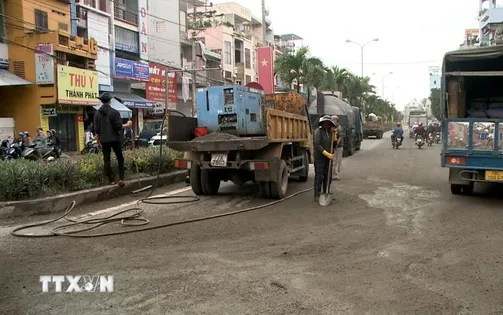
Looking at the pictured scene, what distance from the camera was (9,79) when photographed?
21859mm

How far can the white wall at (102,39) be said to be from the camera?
90.7 feet

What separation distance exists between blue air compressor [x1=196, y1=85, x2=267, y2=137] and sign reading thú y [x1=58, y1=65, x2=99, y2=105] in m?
16.6

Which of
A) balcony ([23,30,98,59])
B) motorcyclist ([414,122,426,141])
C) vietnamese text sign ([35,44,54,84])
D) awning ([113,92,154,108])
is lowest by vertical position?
motorcyclist ([414,122,426,141])

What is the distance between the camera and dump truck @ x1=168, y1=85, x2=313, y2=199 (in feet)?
26.8

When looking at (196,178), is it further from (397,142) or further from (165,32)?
A: (165,32)

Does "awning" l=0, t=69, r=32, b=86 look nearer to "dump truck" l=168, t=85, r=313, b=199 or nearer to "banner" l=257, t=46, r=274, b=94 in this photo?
"dump truck" l=168, t=85, r=313, b=199

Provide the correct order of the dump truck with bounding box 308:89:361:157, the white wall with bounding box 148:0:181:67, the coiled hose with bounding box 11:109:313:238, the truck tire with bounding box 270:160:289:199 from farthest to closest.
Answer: the white wall with bounding box 148:0:181:67
the dump truck with bounding box 308:89:361:157
the truck tire with bounding box 270:160:289:199
the coiled hose with bounding box 11:109:313:238

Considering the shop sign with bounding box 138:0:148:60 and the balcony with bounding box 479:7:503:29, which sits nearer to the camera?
the shop sign with bounding box 138:0:148:60

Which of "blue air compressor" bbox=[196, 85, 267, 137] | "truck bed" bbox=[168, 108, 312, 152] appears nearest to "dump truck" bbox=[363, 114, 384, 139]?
"truck bed" bbox=[168, 108, 312, 152]

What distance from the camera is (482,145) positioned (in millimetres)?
8273

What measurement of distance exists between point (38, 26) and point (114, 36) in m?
6.58

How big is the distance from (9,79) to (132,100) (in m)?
8.71

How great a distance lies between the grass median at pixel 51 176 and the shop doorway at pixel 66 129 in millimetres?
16516

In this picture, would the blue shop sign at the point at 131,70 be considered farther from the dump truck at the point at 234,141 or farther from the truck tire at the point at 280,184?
the truck tire at the point at 280,184
